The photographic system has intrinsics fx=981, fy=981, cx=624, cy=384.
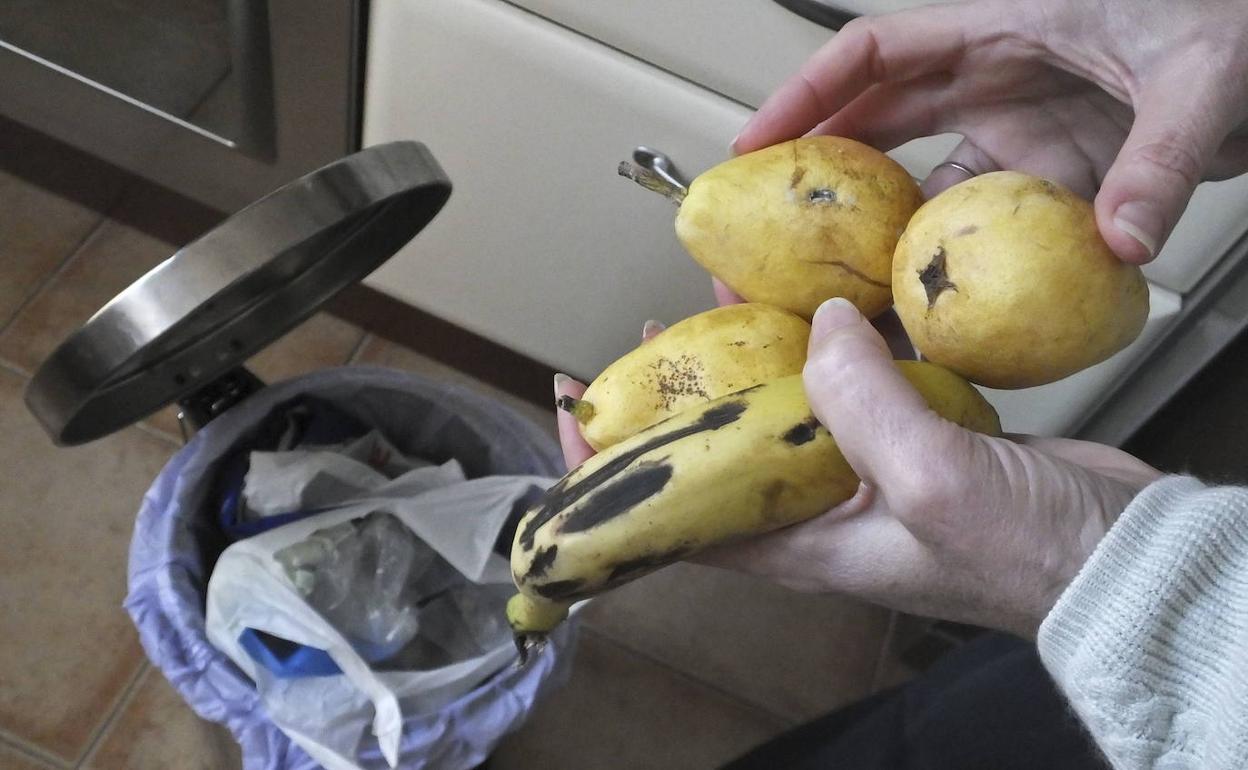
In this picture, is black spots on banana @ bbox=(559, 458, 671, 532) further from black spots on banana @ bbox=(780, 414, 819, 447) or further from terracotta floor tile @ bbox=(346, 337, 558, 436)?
terracotta floor tile @ bbox=(346, 337, 558, 436)

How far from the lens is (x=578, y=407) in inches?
19.3

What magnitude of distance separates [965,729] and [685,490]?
1.09 feet

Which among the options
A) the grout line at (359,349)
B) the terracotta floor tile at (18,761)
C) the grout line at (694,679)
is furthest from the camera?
the grout line at (359,349)

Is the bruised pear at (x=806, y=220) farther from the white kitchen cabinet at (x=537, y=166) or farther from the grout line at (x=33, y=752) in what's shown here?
the grout line at (x=33, y=752)

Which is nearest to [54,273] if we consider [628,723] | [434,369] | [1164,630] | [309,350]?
[309,350]

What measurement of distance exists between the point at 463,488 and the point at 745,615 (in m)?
0.37

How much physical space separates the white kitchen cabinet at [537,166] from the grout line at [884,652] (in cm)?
43

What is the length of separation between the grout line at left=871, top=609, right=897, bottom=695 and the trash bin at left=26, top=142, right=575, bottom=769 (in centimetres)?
42

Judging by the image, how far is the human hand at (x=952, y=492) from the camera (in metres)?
0.37

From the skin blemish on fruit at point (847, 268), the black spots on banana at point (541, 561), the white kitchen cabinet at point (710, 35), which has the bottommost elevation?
the black spots on banana at point (541, 561)

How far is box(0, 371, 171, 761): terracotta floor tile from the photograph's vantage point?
89 centimetres

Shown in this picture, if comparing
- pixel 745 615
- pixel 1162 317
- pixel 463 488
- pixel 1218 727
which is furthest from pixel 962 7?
pixel 745 615

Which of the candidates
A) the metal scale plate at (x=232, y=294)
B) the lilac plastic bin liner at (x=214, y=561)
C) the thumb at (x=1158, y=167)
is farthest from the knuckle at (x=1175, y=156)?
the lilac plastic bin liner at (x=214, y=561)

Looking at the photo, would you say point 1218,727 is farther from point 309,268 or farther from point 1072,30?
point 309,268
